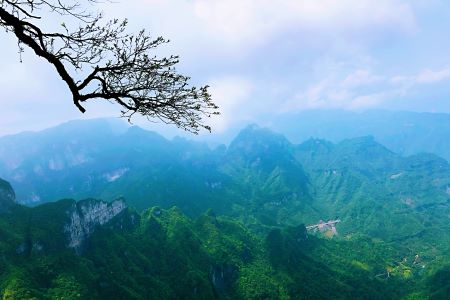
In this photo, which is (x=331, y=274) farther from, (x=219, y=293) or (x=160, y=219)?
(x=160, y=219)

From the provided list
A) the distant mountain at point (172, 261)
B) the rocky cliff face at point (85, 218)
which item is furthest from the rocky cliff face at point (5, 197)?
the rocky cliff face at point (85, 218)

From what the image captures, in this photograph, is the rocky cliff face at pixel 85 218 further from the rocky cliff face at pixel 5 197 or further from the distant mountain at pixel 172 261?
the rocky cliff face at pixel 5 197

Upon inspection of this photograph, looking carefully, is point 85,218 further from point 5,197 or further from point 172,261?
point 172,261

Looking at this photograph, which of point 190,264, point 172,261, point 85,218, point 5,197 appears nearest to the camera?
point 5,197

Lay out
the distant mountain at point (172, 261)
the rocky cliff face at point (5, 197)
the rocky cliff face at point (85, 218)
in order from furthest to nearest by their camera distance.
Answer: the rocky cliff face at point (5, 197) < the rocky cliff face at point (85, 218) < the distant mountain at point (172, 261)

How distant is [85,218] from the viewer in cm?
9438

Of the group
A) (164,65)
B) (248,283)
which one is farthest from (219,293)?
(164,65)

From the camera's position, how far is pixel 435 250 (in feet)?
490

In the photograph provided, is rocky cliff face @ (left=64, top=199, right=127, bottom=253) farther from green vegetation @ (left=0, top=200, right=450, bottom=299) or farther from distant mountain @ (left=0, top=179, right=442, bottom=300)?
green vegetation @ (left=0, top=200, right=450, bottom=299)

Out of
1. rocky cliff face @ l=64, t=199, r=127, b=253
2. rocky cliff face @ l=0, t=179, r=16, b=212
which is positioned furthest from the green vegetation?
rocky cliff face @ l=0, t=179, r=16, b=212

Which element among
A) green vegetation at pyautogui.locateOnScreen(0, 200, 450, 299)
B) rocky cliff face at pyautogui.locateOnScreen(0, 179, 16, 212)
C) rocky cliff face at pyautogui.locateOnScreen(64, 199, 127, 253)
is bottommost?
green vegetation at pyautogui.locateOnScreen(0, 200, 450, 299)

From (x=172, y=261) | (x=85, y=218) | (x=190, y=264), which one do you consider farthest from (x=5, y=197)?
(x=190, y=264)

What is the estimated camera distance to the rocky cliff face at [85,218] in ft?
284

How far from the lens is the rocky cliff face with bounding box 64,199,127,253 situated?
86688 mm
